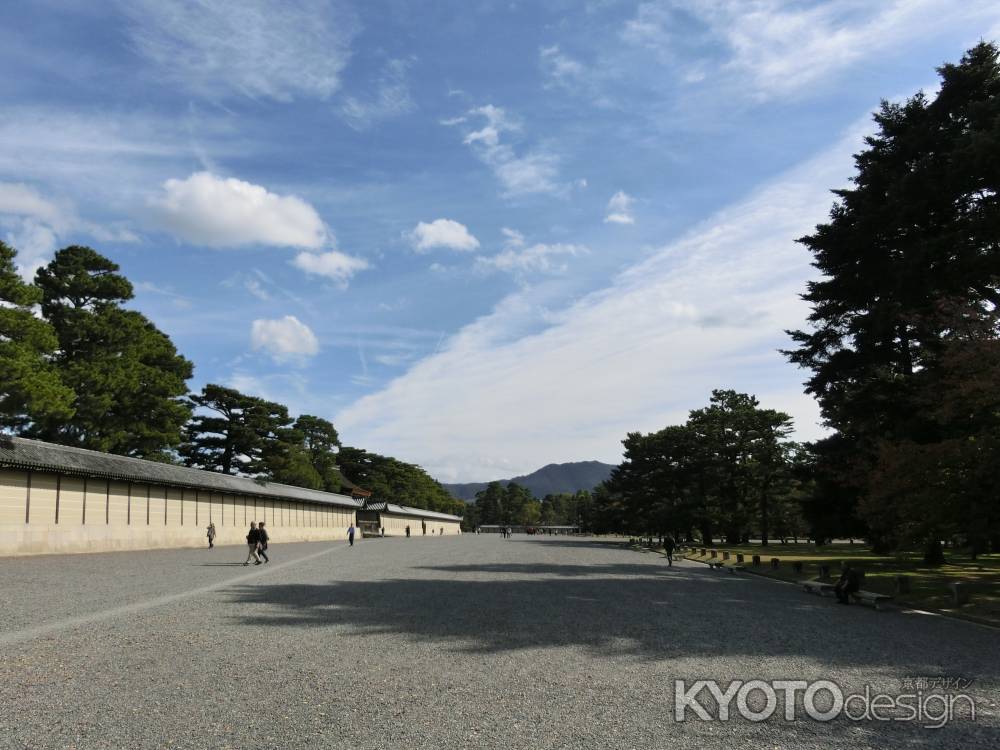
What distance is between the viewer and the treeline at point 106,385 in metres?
26.7

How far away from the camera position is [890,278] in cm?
2233

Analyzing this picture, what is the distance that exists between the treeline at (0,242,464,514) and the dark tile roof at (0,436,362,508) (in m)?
1.55

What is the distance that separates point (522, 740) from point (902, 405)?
19211 millimetres

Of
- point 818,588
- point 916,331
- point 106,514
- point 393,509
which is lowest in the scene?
point 393,509

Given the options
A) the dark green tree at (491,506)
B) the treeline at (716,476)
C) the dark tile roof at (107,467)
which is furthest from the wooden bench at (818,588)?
the dark green tree at (491,506)

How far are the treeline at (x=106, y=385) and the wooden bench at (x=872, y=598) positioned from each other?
92.6 feet

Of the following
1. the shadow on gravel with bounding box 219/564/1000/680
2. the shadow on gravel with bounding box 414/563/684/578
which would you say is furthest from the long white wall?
the shadow on gravel with bounding box 414/563/684/578

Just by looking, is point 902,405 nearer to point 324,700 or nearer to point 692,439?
point 324,700

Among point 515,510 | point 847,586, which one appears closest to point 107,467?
point 847,586

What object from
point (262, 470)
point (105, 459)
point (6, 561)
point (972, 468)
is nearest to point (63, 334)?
point (105, 459)

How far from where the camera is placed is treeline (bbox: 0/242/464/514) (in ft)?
87.5

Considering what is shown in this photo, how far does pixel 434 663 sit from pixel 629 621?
15.7 feet

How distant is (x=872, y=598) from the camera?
604 inches

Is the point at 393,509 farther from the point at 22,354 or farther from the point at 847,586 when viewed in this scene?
the point at 847,586
